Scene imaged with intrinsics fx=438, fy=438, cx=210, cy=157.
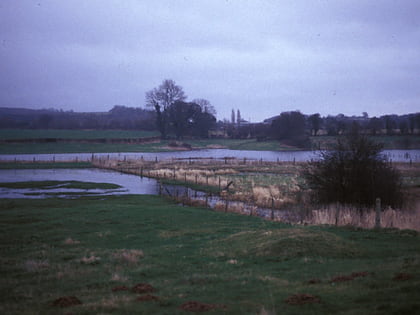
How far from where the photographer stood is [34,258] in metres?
14.7

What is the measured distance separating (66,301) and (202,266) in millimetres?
4898

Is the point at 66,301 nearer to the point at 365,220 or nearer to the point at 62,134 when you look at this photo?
the point at 365,220

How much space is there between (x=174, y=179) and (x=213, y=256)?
37.5 metres

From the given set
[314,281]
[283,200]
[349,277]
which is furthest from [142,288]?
[283,200]

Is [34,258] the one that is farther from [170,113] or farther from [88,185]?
[170,113]

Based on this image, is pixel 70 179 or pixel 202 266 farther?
pixel 70 179

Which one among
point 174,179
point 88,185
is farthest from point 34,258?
point 174,179

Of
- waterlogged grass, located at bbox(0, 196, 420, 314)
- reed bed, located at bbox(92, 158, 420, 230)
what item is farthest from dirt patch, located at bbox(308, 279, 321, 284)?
reed bed, located at bbox(92, 158, 420, 230)

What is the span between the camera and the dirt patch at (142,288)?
32.8 feet

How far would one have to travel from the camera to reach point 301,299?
27.4ft

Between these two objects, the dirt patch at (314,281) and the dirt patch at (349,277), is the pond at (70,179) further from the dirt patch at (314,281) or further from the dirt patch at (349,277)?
the dirt patch at (349,277)

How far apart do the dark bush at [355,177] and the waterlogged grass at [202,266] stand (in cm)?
760

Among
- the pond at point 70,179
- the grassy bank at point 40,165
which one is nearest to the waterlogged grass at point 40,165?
the grassy bank at point 40,165

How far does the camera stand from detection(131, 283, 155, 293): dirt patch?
9.99 m
